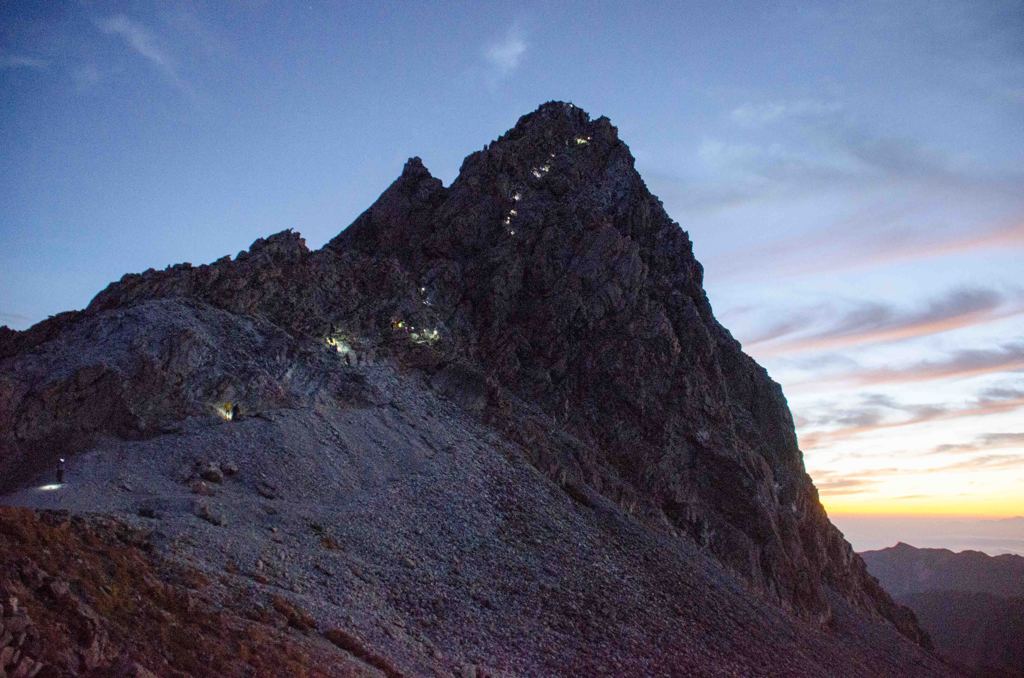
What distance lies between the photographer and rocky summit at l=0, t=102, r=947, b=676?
28.1 metres

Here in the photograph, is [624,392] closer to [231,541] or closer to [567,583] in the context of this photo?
[567,583]

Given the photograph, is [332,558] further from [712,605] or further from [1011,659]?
[1011,659]

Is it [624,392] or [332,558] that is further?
[624,392]

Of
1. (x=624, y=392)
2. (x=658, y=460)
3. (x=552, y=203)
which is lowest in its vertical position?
(x=658, y=460)

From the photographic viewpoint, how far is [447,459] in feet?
182

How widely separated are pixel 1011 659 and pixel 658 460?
10346 cm

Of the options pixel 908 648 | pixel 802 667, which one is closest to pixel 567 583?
pixel 802 667

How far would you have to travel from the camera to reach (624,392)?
77562 millimetres

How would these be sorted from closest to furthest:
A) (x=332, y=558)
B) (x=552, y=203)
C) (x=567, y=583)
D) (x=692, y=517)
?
(x=332, y=558) → (x=567, y=583) → (x=692, y=517) → (x=552, y=203)

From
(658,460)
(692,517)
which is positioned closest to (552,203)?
(658,460)

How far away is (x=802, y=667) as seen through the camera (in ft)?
160

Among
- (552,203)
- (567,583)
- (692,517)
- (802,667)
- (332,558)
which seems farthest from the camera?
(552,203)

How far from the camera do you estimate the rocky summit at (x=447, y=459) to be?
28094 mm

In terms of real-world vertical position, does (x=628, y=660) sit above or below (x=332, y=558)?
below
